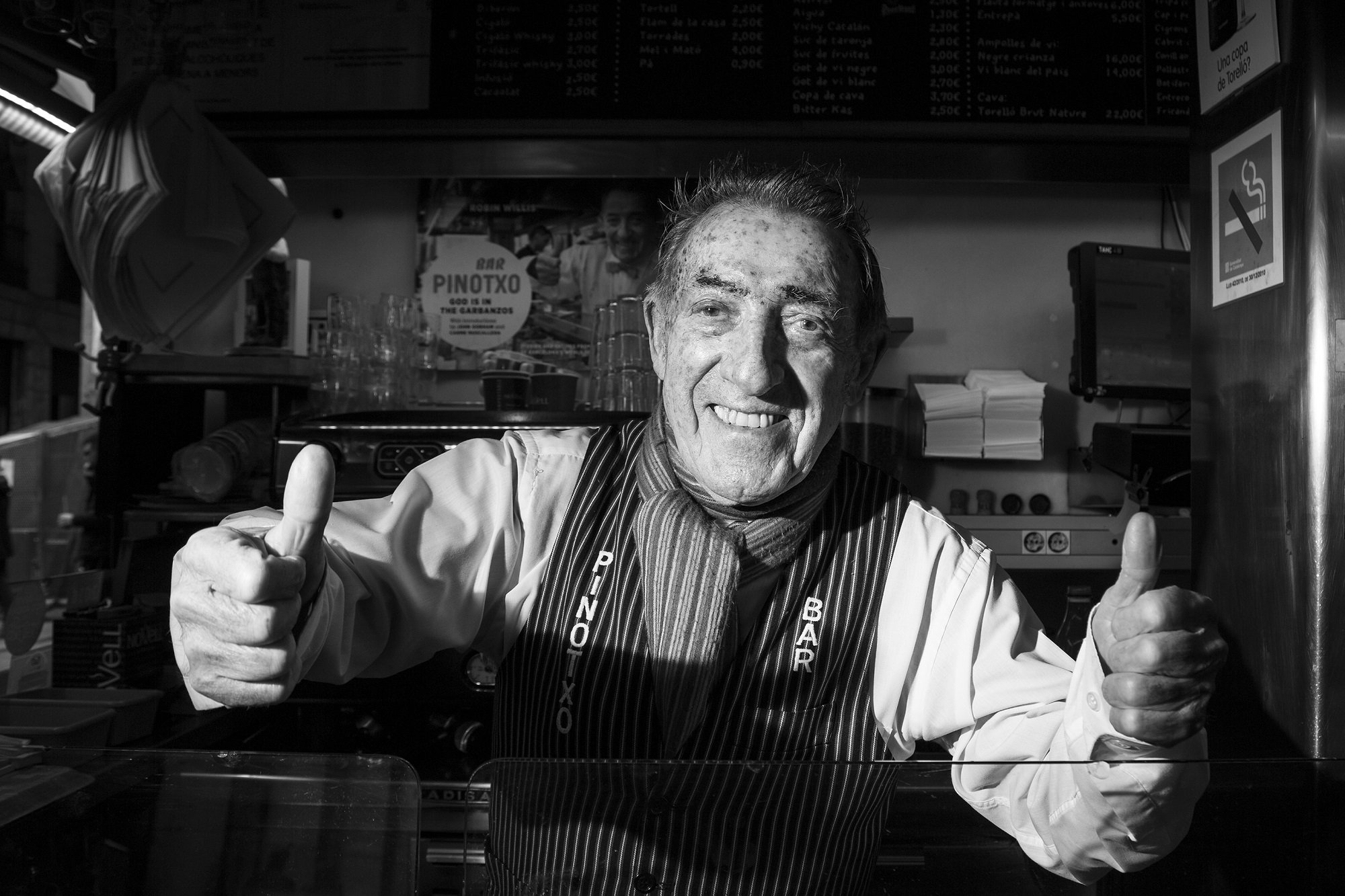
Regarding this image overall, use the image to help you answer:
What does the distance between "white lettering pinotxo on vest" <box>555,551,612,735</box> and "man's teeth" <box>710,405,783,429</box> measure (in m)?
0.25

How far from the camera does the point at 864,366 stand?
1.39 m

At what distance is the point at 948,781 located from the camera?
69 centimetres

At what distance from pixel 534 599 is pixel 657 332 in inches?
16.6

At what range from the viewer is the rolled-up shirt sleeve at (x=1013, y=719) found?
0.71 m

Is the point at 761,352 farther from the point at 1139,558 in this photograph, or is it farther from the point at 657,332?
the point at 1139,558

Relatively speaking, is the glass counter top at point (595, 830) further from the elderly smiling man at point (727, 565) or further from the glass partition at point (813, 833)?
the elderly smiling man at point (727, 565)

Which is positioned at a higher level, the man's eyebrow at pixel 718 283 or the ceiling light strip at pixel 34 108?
the ceiling light strip at pixel 34 108

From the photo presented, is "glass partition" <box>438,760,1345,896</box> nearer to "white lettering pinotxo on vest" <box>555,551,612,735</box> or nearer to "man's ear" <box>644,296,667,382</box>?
"white lettering pinotxo on vest" <box>555,551,612,735</box>

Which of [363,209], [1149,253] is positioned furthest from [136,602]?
[1149,253]

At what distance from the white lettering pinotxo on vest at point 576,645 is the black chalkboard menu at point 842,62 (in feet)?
5.19

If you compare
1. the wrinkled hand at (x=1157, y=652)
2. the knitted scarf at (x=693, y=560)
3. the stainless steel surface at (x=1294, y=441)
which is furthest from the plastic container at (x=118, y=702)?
the stainless steel surface at (x=1294, y=441)

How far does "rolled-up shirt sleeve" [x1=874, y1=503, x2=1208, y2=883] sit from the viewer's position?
0.71m

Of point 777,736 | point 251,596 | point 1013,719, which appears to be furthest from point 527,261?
point 251,596

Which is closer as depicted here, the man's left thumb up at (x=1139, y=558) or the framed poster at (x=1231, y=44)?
the man's left thumb up at (x=1139, y=558)
